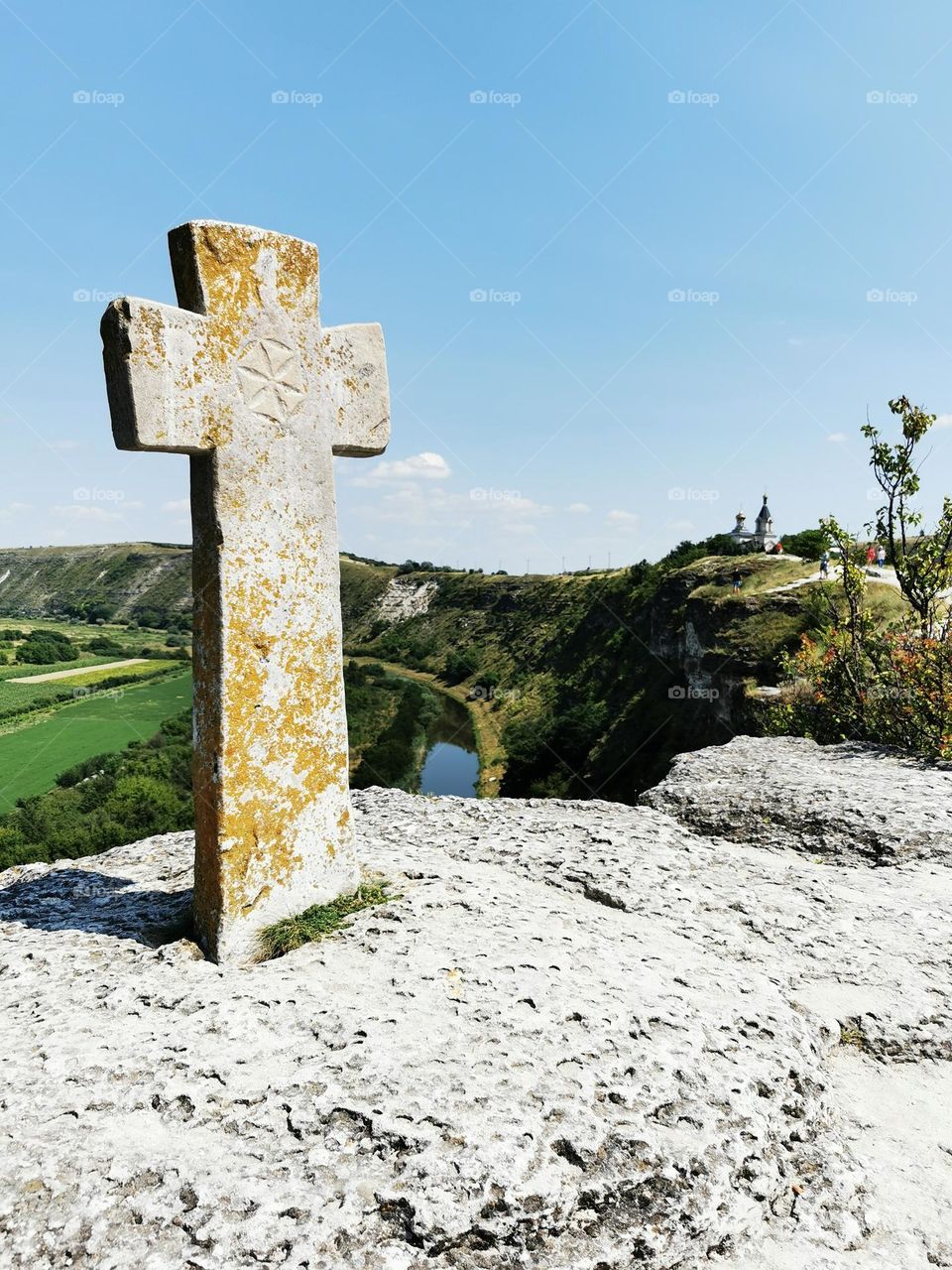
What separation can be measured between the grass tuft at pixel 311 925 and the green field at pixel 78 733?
43299 millimetres

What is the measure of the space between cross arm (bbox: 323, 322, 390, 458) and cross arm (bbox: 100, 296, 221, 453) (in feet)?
3.10

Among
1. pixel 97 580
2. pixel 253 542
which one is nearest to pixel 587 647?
pixel 253 542

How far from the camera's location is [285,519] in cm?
510

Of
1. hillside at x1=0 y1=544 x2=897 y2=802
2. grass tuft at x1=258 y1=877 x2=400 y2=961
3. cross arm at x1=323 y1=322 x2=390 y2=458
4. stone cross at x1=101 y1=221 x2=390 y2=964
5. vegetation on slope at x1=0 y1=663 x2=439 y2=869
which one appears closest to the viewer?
stone cross at x1=101 y1=221 x2=390 y2=964

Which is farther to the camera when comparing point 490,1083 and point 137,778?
point 137,778

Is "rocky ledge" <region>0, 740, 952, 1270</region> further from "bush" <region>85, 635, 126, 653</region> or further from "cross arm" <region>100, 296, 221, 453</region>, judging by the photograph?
"bush" <region>85, 635, 126, 653</region>

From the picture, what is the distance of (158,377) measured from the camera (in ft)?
15.0

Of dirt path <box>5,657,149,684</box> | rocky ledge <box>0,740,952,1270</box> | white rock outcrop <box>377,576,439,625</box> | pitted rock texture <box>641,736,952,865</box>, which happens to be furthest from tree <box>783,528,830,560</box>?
white rock outcrop <box>377,576,439,625</box>

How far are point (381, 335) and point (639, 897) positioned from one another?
478cm

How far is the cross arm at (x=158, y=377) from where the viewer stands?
447 centimetres

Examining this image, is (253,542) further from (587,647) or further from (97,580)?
(97,580)

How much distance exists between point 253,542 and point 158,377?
112cm

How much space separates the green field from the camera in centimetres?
4559

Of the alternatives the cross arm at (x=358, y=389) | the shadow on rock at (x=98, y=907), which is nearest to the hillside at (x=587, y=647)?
the cross arm at (x=358, y=389)
